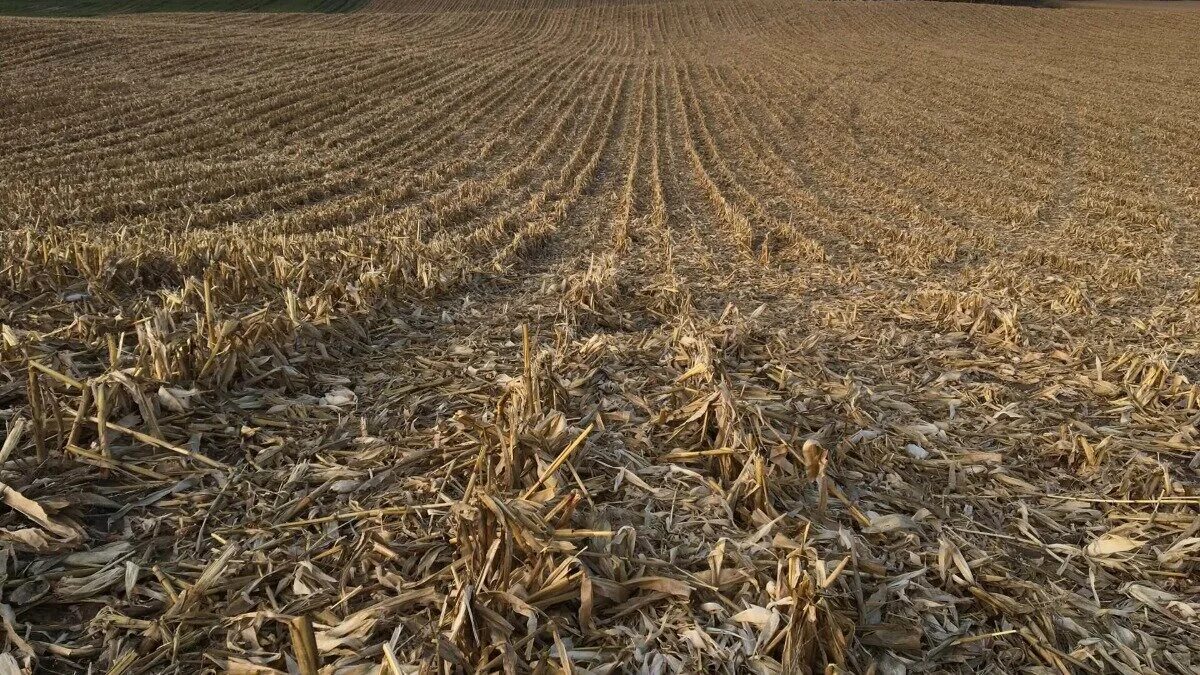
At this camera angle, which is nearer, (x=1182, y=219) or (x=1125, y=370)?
(x=1125, y=370)

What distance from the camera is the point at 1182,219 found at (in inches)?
532

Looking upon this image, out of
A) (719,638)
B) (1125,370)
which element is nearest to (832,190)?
(1125,370)

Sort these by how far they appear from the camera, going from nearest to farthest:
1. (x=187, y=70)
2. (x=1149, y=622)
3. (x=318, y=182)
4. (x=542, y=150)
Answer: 1. (x=1149, y=622)
2. (x=318, y=182)
3. (x=542, y=150)
4. (x=187, y=70)

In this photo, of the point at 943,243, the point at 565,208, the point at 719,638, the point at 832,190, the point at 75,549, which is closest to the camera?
the point at 719,638

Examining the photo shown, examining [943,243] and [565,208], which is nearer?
[943,243]

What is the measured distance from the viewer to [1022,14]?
5947cm

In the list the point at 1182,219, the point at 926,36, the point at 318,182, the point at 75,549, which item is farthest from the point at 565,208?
the point at 926,36

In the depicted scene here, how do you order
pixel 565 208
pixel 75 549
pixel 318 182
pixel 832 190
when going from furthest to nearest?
1. pixel 832 190
2. pixel 318 182
3. pixel 565 208
4. pixel 75 549

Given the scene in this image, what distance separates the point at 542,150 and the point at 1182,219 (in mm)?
15467

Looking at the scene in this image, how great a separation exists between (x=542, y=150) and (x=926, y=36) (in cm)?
4550

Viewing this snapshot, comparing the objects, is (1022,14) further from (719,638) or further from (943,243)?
(719,638)

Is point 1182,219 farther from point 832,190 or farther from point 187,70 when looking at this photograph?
point 187,70

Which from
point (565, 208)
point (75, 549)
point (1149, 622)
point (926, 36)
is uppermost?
point (926, 36)

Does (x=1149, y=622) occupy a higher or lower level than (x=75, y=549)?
lower
